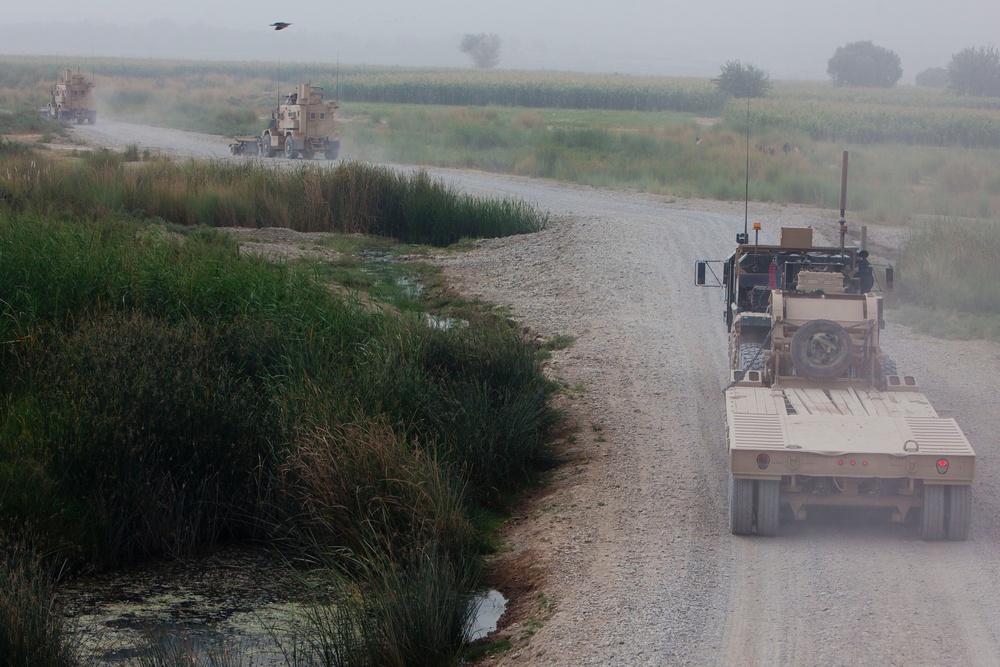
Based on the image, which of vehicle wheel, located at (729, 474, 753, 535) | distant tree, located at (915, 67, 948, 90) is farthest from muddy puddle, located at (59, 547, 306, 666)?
distant tree, located at (915, 67, 948, 90)

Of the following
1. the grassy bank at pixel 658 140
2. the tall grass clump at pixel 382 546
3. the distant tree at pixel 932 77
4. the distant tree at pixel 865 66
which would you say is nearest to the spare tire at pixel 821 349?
the tall grass clump at pixel 382 546

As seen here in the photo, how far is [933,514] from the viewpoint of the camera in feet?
23.9

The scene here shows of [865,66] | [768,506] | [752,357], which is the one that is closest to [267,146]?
[752,357]

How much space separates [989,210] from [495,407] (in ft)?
62.3

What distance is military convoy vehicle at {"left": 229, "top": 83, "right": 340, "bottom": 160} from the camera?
3503cm

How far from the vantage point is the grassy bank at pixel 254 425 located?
764cm

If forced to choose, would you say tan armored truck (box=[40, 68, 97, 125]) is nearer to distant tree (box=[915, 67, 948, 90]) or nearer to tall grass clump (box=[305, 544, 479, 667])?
tall grass clump (box=[305, 544, 479, 667])

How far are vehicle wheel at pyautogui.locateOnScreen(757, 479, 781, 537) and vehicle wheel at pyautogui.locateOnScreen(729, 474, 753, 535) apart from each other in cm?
7

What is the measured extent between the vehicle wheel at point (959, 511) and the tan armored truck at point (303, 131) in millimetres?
29729

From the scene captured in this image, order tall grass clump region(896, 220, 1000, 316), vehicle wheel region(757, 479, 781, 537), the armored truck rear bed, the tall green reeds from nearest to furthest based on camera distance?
the armored truck rear bed → vehicle wheel region(757, 479, 781, 537) → the tall green reeds → tall grass clump region(896, 220, 1000, 316)

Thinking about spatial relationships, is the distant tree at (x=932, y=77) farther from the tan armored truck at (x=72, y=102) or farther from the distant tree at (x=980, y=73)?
the tan armored truck at (x=72, y=102)

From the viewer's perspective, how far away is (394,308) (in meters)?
14.9

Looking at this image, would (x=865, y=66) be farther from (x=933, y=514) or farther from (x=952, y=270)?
(x=933, y=514)

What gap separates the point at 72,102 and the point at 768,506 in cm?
5134
